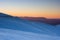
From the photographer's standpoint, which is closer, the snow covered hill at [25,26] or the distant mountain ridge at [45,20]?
the snow covered hill at [25,26]

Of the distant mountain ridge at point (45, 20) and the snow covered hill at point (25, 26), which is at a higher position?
the distant mountain ridge at point (45, 20)

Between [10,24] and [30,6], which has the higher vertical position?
[30,6]

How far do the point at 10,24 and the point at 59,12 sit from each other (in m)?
0.61

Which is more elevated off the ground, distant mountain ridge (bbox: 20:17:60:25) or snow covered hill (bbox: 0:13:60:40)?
distant mountain ridge (bbox: 20:17:60:25)

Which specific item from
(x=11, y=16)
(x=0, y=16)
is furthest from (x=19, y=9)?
(x=0, y=16)

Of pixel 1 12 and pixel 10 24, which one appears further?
pixel 1 12

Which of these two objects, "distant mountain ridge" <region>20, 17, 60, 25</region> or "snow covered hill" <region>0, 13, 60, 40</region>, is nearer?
"snow covered hill" <region>0, 13, 60, 40</region>

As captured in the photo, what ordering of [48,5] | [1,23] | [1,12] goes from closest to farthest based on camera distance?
[1,23], [1,12], [48,5]

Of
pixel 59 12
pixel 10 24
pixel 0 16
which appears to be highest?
pixel 59 12

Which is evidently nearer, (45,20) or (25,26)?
(25,26)

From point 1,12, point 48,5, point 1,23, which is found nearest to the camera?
point 1,23

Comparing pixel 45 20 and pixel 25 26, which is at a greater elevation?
pixel 45 20

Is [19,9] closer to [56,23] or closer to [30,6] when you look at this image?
[30,6]

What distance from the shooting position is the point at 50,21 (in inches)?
69.1
